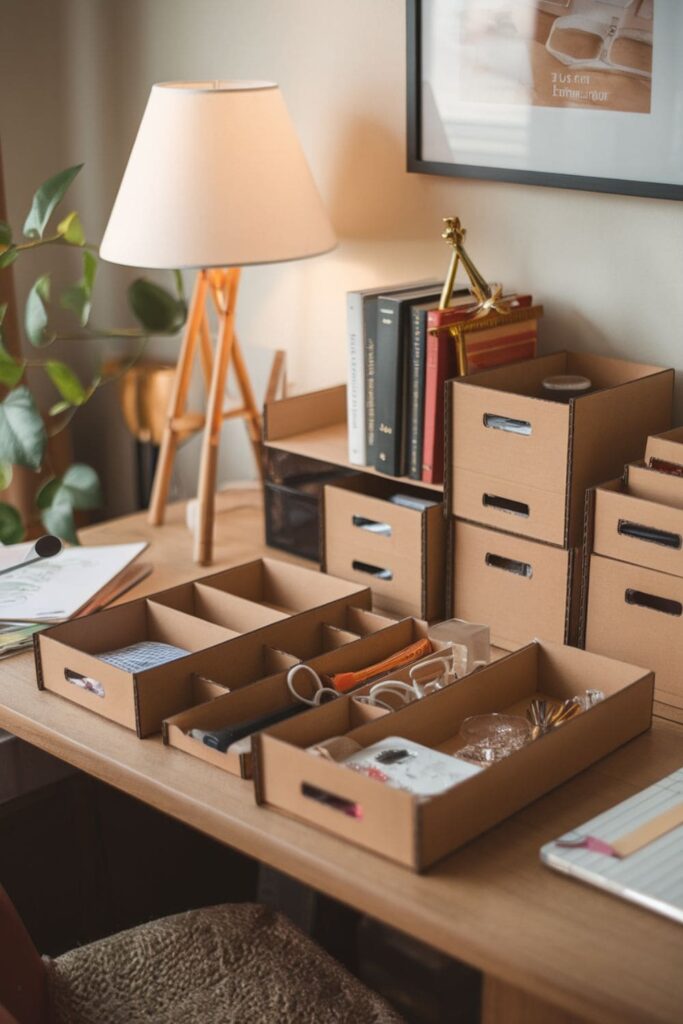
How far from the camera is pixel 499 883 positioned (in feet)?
3.63

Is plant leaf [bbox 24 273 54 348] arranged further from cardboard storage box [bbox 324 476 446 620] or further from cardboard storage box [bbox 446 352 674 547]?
cardboard storage box [bbox 446 352 674 547]

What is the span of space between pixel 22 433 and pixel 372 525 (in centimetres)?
55

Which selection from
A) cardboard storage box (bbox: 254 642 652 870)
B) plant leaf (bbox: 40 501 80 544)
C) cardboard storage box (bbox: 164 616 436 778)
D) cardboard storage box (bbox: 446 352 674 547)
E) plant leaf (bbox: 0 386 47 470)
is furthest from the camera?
plant leaf (bbox: 40 501 80 544)

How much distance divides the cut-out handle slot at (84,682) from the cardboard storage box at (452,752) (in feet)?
0.89

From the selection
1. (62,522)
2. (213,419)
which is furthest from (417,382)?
(62,522)

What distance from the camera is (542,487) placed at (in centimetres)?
153

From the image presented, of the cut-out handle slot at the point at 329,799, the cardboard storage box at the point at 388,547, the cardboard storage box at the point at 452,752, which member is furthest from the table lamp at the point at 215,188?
the cut-out handle slot at the point at 329,799

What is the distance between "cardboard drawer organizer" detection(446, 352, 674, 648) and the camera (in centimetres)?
151

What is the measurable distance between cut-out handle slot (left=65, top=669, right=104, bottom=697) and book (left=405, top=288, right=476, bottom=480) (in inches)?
21.7

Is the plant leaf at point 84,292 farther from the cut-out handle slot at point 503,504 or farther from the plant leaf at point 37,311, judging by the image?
the cut-out handle slot at point 503,504

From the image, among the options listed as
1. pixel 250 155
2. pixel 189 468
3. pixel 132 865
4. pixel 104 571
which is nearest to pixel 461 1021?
pixel 132 865

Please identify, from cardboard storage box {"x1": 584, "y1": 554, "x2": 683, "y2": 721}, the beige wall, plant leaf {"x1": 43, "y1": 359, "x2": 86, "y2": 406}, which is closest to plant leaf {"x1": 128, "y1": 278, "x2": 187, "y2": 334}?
the beige wall

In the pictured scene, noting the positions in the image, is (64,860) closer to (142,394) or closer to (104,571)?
(104,571)

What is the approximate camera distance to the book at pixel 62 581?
5.42ft
